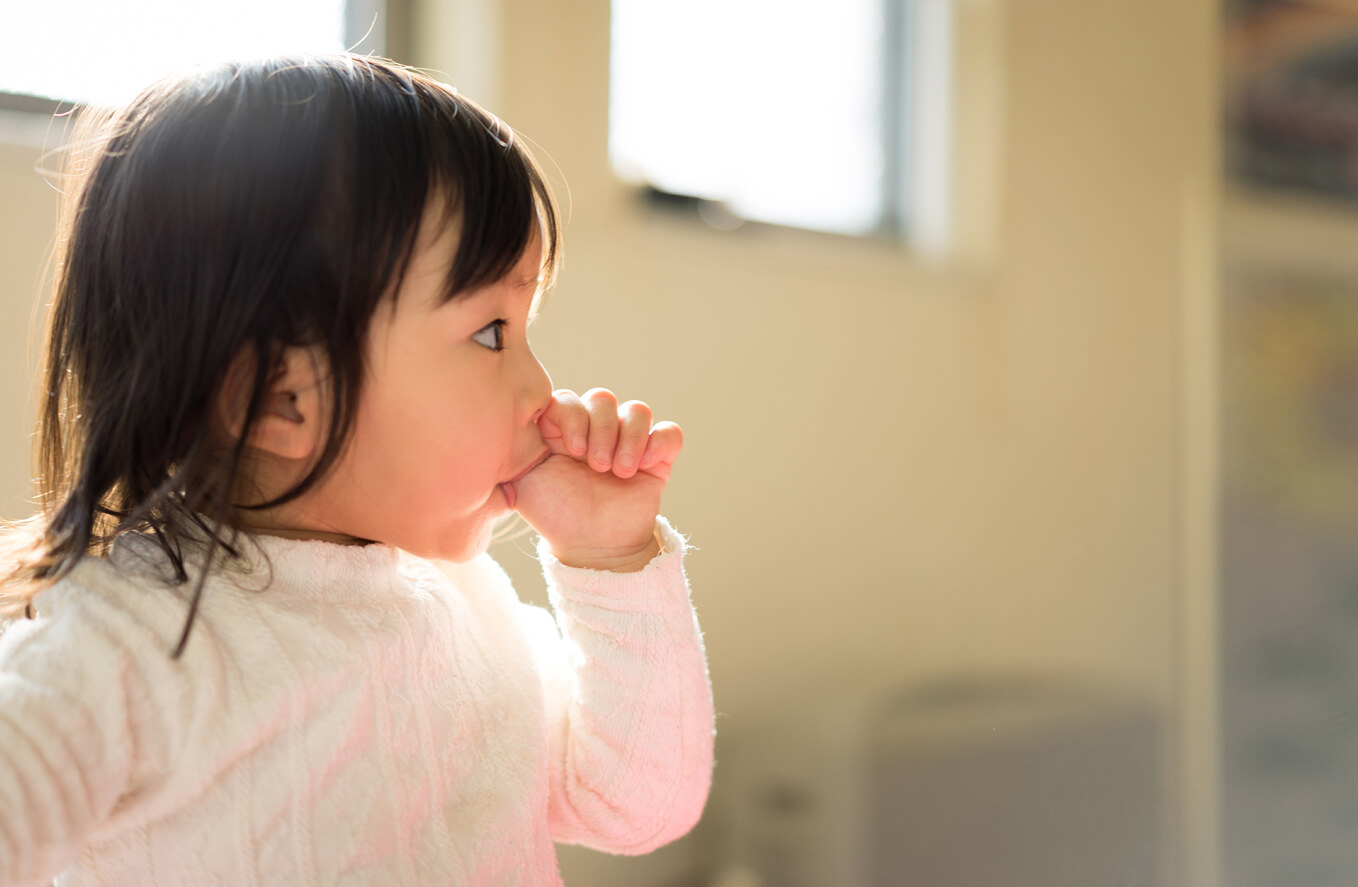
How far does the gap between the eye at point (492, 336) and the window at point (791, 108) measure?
0.74 meters

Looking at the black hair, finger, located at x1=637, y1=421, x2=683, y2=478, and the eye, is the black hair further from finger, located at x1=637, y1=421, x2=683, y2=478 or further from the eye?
finger, located at x1=637, y1=421, x2=683, y2=478

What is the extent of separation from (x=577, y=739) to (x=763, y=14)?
1174mm

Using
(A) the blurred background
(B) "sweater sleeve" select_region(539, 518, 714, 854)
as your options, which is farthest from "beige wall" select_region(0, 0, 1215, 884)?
(B) "sweater sleeve" select_region(539, 518, 714, 854)

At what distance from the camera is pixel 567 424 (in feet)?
1.75

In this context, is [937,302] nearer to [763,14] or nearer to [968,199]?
[968,199]

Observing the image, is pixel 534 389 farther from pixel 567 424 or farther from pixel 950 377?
pixel 950 377

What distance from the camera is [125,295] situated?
45 centimetres

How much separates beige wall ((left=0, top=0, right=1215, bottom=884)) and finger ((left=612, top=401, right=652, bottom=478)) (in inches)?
20.2

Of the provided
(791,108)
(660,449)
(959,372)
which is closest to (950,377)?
(959,372)

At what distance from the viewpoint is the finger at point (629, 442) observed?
0.55 metres

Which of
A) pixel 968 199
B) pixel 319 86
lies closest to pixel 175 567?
pixel 319 86

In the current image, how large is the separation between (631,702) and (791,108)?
3.74 feet

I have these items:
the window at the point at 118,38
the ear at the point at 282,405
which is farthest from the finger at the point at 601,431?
the window at the point at 118,38

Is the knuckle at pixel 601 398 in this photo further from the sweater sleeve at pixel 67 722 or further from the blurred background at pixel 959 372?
the blurred background at pixel 959 372
